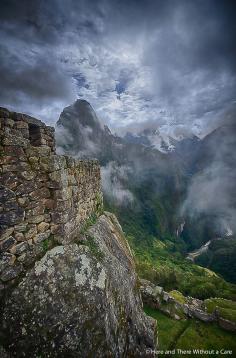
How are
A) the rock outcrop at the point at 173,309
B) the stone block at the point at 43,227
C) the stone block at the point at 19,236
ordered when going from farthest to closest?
the rock outcrop at the point at 173,309, the stone block at the point at 43,227, the stone block at the point at 19,236

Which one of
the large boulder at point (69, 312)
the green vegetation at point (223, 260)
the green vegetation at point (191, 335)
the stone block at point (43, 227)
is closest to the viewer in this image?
the large boulder at point (69, 312)

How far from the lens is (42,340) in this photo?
4676 millimetres

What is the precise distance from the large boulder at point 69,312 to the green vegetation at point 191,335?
12749mm

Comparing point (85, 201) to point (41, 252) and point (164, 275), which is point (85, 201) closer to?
point (41, 252)

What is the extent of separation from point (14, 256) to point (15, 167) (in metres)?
2.21

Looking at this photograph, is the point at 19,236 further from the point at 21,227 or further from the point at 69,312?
the point at 69,312

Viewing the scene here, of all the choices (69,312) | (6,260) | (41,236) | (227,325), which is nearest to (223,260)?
(227,325)

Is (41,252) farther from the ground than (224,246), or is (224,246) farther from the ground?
(41,252)

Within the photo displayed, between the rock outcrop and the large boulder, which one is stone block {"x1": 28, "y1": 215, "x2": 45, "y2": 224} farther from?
the rock outcrop

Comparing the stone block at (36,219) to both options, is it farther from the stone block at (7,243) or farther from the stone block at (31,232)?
the stone block at (7,243)

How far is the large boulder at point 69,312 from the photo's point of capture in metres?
4.68

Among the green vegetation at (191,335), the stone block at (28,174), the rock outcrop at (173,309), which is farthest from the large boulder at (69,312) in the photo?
the rock outcrop at (173,309)

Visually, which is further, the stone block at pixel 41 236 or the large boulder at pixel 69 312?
the stone block at pixel 41 236

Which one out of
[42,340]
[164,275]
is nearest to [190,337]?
[42,340]
